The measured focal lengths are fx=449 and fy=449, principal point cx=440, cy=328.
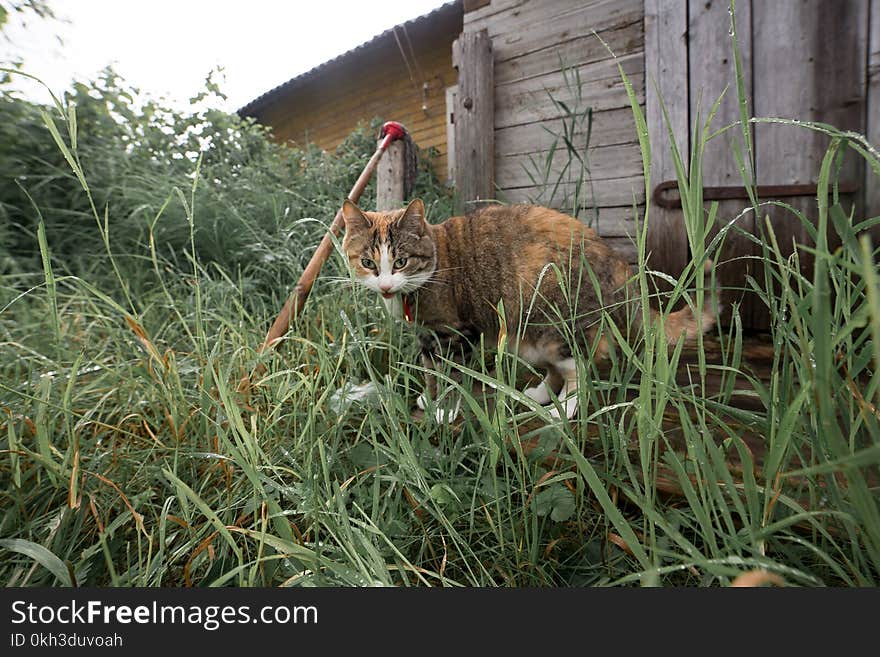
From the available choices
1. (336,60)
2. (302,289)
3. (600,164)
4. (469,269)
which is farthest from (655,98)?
(336,60)

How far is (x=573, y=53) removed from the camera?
2.80 meters

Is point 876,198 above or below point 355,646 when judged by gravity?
above

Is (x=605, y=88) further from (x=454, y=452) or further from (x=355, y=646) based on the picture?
(x=355, y=646)

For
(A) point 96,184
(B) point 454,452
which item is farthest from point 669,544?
(A) point 96,184

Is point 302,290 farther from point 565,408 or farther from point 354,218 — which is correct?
point 565,408

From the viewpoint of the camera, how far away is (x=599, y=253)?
152 centimetres

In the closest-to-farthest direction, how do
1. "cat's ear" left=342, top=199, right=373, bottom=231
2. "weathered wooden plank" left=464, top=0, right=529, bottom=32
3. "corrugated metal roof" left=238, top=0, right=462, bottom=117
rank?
"cat's ear" left=342, top=199, right=373, bottom=231 < "weathered wooden plank" left=464, top=0, right=529, bottom=32 < "corrugated metal roof" left=238, top=0, right=462, bottom=117

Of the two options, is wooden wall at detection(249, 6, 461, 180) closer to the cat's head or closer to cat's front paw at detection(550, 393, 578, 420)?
the cat's head

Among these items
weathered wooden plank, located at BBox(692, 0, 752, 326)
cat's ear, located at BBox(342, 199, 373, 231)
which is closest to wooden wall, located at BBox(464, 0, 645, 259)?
weathered wooden plank, located at BBox(692, 0, 752, 326)

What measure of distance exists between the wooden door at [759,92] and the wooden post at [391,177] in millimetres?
1387

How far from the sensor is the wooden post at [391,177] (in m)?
2.60

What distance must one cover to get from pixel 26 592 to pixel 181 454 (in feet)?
1.36

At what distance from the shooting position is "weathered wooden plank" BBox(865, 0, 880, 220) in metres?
1.96

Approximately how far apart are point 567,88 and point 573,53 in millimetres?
300
